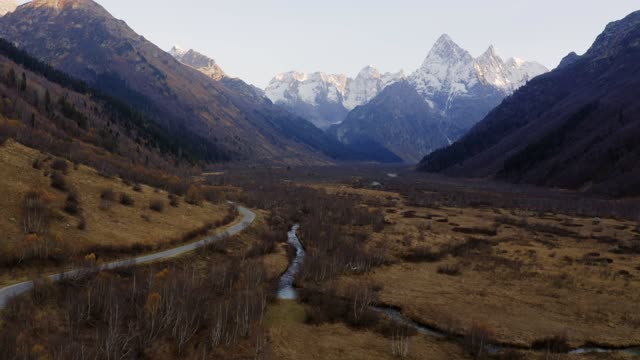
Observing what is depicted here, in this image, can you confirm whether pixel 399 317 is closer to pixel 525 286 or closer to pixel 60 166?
pixel 525 286

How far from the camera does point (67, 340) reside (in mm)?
25312

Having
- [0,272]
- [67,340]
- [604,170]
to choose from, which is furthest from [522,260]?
[604,170]

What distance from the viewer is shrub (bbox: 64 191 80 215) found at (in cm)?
4996

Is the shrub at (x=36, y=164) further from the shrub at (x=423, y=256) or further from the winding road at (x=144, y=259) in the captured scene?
the shrub at (x=423, y=256)

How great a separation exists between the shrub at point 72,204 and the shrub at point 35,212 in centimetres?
203

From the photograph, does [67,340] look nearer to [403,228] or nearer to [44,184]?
[44,184]

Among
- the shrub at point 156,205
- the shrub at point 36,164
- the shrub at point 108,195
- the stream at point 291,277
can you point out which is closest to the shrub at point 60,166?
the shrub at point 36,164

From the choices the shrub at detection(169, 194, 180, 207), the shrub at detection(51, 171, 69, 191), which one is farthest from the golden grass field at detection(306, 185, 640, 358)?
the shrub at detection(51, 171, 69, 191)

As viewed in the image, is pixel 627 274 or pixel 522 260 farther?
pixel 522 260

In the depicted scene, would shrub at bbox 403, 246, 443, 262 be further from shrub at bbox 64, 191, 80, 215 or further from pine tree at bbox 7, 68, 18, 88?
pine tree at bbox 7, 68, 18, 88

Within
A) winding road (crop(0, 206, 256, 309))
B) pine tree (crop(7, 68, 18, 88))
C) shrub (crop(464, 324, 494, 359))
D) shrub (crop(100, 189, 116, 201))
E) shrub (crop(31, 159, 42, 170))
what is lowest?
winding road (crop(0, 206, 256, 309))

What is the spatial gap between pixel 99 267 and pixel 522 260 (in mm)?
49688

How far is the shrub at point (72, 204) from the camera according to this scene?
4996 cm

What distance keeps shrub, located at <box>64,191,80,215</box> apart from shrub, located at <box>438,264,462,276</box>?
4318 centimetres
